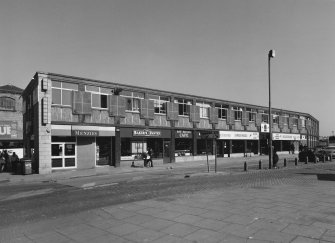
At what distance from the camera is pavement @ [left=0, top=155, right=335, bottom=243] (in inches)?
238

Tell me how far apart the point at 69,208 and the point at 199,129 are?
84.5ft

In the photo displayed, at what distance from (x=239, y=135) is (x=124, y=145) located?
1778cm

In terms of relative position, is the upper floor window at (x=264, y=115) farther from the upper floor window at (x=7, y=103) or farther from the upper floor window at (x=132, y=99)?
the upper floor window at (x=7, y=103)

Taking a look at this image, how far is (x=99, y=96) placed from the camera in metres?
25.9

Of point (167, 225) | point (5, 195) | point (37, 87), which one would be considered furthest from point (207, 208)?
point (37, 87)

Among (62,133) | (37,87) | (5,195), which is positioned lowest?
(5,195)

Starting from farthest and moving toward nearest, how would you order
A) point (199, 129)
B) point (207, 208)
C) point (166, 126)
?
1. point (199, 129)
2. point (166, 126)
3. point (207, 208)

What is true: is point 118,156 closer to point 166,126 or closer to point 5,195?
point 166,126

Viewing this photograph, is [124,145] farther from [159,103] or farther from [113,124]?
[159,103]

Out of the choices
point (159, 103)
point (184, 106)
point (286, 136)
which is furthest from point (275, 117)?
point (159, 103)

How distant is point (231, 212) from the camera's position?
25.9 feet

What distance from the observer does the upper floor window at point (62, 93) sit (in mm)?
23344

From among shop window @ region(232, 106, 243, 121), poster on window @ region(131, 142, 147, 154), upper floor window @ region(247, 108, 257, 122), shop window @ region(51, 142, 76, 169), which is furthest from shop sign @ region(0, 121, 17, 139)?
upper floor window @ region(247, 108, 257, 122)

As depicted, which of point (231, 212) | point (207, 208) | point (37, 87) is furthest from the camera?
point (37, 87)
